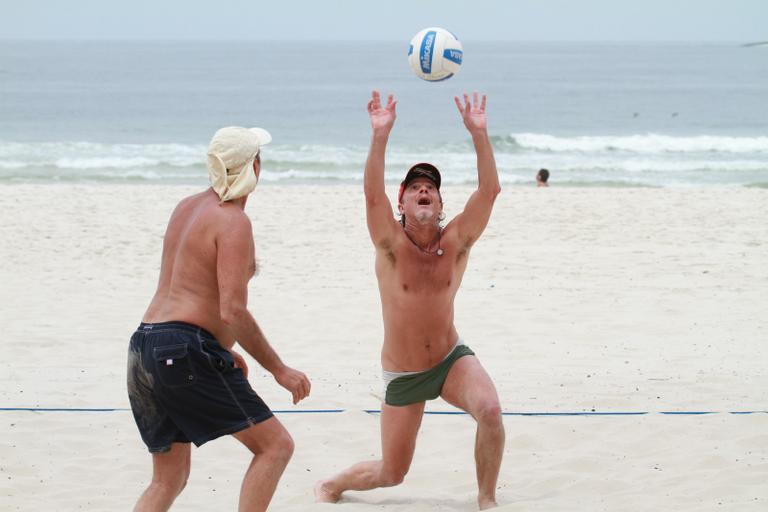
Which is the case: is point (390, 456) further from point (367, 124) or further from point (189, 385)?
point (367, 124)

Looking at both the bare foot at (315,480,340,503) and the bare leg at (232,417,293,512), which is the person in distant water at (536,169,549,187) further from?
the bare leg at (232,417,293,512)

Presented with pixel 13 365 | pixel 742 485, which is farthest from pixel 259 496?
pixel 13 365

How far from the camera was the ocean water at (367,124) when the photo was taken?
28.2 m

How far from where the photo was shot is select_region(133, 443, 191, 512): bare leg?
149 inches

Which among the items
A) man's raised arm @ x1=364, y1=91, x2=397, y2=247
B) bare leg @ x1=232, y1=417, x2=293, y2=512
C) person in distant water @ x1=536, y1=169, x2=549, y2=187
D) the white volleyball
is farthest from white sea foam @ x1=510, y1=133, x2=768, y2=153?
bare leg @ x1=232, y1=417, x2=293, y2=512

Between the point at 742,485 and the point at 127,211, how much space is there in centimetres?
1212

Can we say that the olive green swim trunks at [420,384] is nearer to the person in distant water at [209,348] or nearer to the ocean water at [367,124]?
the person in distant water at [209,348]

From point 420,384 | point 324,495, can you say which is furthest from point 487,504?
point 324,495

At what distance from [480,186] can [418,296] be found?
57 centimetres

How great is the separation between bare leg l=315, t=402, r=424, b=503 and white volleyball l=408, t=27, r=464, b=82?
1813mm

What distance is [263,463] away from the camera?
3727 mm

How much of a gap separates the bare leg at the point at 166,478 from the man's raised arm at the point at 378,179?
4.27ft

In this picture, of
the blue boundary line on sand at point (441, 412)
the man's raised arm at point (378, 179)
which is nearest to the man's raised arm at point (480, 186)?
the man's raised arm at point (378, 179)

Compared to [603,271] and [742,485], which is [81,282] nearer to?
[603,271]
